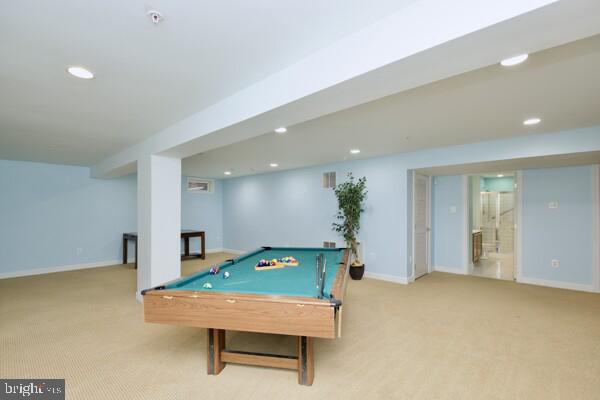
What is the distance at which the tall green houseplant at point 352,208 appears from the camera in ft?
16.2

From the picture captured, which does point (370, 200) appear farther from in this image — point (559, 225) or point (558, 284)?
point (558, 284)

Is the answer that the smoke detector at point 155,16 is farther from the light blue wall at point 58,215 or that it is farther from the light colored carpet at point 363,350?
the light blue wall at point 58,215

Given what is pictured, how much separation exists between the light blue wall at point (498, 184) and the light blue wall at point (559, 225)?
427 centimetres

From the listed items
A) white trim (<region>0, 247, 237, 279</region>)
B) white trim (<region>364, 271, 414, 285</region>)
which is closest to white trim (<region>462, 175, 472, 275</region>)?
white trim (<region>364, 271, 414, 285</region>)

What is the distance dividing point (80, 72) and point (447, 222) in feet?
18.8

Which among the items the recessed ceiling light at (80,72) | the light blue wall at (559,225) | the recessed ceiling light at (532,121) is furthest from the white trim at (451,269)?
the recessed ceiling light at (80,72)

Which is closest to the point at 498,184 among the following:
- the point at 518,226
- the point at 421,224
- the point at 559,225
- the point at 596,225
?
the point at 518,226

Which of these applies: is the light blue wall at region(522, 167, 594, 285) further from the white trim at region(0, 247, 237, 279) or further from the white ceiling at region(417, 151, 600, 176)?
the white trim at region(0, 247, 237, 279)

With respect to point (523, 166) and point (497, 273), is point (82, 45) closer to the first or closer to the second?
point (523, 166)

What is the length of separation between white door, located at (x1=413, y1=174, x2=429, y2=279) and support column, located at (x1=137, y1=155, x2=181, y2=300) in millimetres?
3767

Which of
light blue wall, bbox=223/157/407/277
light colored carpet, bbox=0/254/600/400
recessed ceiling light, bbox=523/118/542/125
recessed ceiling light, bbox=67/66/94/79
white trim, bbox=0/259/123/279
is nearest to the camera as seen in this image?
recessed ceiling light, bbox=67/66/94/79

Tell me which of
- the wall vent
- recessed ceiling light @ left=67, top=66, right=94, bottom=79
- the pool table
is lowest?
the pool table

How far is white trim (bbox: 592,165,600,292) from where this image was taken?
4.02m

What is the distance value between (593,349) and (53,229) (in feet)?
26.4
